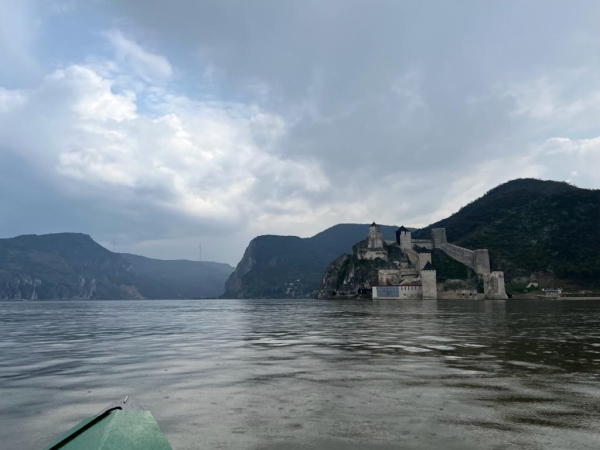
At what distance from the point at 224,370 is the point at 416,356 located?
837 centimetres

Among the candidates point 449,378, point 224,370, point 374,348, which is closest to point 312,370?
point 224,370

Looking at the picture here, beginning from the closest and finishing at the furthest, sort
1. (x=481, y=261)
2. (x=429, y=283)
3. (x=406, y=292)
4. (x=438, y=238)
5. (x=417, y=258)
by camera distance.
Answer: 1. (x=429, y=283)
2. (x=406, y=292)
3. (x=481, y=261)
4. (x=417, y=258)
5. (x=438, y=238)

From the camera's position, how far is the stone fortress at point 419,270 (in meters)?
161

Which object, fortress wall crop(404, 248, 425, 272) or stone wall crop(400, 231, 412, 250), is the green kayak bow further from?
stone wall crop(400, 231, 412, 250)

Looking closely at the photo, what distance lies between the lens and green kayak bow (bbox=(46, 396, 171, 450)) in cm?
485

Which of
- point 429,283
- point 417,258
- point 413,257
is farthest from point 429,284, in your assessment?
point 413,257

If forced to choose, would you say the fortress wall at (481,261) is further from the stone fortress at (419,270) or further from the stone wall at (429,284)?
the stone wall at (429,284)

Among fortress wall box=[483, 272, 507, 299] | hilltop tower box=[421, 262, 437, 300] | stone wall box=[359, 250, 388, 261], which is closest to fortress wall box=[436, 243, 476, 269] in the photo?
fortress wall box=[483, 272, 507, 299]

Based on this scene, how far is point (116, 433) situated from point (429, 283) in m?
166

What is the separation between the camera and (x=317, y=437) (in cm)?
811

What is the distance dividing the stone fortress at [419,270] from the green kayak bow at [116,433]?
164117mm

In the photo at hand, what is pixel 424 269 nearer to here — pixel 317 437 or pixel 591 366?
pixel 591 366

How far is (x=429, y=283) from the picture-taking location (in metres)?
161

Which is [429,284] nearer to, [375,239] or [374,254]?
[374,254]
